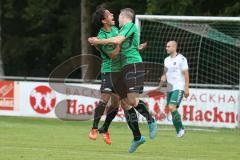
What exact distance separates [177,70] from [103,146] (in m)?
4.47

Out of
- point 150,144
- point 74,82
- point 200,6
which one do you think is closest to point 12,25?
point 200,6

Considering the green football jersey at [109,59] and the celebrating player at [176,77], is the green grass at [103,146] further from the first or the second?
the green football jersey at [109,59]

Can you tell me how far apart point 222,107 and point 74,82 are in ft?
18.3

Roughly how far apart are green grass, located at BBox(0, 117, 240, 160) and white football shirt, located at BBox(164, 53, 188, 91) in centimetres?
114

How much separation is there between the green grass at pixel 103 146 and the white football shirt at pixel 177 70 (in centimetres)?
114

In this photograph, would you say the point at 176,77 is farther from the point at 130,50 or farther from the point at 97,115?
the point at 97,115

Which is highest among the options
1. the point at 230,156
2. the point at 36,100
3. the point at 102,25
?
the point at 102,25

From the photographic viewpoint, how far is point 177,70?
18109 millimetres

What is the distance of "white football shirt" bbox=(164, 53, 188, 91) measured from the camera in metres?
18.0

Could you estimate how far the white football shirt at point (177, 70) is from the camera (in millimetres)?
18000

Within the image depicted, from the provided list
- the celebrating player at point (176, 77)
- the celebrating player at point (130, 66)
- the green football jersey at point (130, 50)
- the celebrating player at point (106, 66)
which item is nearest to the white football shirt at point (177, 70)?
the celebrating player at point (176, 77)

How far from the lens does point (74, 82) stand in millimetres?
25891

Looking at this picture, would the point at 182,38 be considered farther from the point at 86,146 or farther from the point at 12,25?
the point at 12,25

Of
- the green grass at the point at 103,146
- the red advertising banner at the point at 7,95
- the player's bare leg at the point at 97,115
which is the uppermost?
the player's bare leg at the point at 97,115
